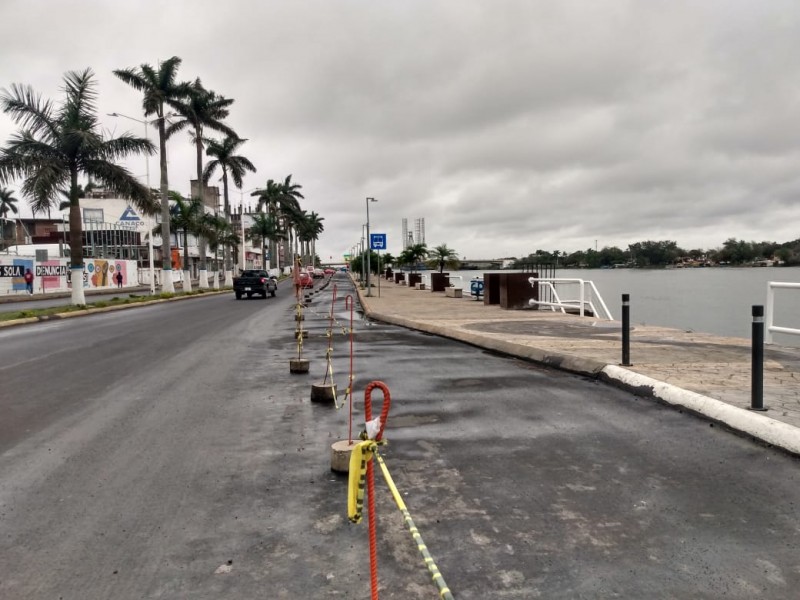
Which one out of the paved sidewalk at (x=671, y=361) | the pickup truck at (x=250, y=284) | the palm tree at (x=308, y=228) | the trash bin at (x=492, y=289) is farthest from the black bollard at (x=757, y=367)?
the palm tree at (x=308, y=228)

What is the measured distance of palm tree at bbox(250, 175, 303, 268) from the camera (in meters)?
82.6

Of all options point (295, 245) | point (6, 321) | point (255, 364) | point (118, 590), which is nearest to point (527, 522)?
point (118, 590)

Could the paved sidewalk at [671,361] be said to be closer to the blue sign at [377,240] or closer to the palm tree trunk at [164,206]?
the blue sign at [377,240]

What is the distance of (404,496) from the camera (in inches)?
168

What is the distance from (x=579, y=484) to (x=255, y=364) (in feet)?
23.0

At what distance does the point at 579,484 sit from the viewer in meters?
4.49

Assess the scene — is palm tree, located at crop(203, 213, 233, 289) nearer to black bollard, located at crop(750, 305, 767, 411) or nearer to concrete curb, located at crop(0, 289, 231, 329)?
concrete curb, located at crop(0, 289, 231, 329)

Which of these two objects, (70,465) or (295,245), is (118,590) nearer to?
(70,465)

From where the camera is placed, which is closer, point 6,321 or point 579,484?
point 579,484

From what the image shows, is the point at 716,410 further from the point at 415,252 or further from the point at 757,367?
the point at 415,252

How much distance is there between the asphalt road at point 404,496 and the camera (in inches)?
126

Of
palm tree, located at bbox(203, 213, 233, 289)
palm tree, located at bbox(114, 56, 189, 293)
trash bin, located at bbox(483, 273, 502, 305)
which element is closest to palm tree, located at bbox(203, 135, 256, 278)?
palm tree, located at bbox(203, 213, 233, 289)

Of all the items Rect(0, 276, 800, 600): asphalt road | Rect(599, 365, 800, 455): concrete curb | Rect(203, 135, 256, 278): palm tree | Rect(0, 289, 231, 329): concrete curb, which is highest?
Rect(203, 135, 256, 278): palm tree

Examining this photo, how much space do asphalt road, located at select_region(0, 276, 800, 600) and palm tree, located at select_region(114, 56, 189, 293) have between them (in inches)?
1222
